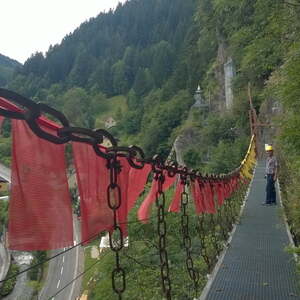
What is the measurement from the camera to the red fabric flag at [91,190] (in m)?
1.80

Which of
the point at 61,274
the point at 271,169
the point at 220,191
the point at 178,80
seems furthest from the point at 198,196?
the point at 178,80

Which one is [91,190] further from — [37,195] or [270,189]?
[270,189]

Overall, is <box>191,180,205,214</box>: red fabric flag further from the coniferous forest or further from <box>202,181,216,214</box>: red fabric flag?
the coniferous forest

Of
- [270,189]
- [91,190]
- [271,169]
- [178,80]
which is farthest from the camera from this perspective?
[178,80]

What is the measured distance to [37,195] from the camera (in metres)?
1.55

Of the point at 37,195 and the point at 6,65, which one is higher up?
the point at 6,65

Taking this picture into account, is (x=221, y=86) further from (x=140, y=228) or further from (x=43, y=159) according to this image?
(x=43, y=159)

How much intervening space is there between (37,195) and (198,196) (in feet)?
11.9

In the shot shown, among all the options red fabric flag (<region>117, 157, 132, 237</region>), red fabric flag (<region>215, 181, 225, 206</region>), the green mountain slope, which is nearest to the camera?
red fabric flag (<region>117, 157, 132, 237</region>)

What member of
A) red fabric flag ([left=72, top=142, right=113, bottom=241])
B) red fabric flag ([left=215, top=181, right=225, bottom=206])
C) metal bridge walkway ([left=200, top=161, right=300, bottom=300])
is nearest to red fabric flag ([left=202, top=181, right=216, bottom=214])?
red fabric flag ([left=215, top=181, right=225, bottom=206])

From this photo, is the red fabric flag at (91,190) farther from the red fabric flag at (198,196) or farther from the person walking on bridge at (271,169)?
the person walking on bridge at (271,169)

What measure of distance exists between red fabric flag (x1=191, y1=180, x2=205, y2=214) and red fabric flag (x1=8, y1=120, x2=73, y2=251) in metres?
3.20

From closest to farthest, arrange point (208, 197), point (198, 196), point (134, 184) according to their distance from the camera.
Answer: point (134, 184) < point (198, 196) < point (208, 197)

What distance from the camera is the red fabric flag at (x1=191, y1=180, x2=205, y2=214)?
487 centimetres
